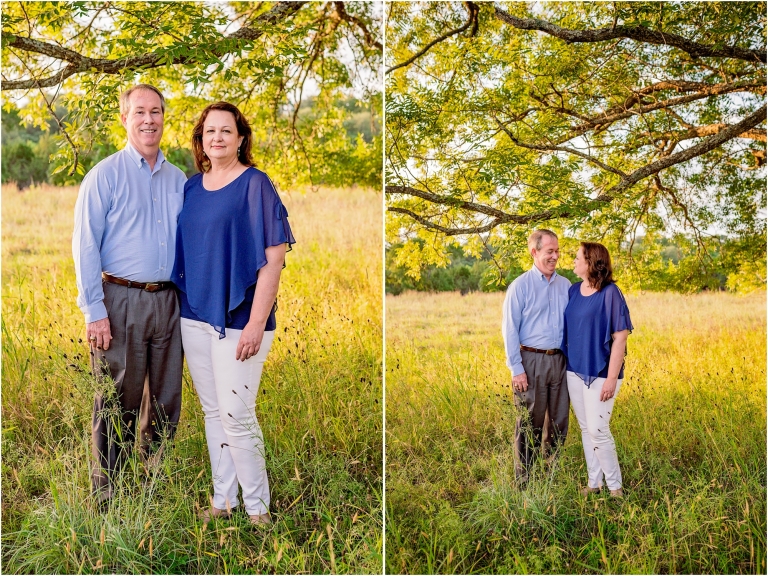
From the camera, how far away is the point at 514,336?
11.3 ft

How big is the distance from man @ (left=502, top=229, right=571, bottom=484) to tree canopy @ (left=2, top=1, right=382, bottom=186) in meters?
2.03

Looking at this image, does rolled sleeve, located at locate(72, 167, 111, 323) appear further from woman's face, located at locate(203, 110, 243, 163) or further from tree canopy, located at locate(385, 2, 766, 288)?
tree canopy, located at locate(385, 2, 766, 288)

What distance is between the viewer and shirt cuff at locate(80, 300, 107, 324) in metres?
2.74

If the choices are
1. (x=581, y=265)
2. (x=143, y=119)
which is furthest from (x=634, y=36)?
(x=143, y=119)

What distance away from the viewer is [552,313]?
341 cm

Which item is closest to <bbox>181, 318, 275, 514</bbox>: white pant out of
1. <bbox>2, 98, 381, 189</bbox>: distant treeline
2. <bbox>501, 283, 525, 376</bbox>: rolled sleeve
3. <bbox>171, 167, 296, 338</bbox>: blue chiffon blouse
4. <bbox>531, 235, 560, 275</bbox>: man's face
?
<bbox>171, 167, 296, 338</bbox>: blue chiffon blouse

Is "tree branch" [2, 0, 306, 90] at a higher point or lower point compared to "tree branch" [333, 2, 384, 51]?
lower

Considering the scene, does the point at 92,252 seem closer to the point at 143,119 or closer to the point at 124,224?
the point at 124,224

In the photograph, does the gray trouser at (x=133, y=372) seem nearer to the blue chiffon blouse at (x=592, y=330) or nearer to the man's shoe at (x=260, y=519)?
the man's shoe at (x=260, y=519)

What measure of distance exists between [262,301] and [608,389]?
1.89 meters

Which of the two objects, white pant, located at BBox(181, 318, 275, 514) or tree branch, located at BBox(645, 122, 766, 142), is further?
tree branch, located at BBox(645, 122, 766, 142)

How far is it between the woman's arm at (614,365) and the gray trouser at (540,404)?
21cm

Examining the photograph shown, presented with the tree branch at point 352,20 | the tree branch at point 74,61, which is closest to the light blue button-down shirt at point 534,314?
the tree branch at point 74,61

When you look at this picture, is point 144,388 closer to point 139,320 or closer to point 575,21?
point 139,320
